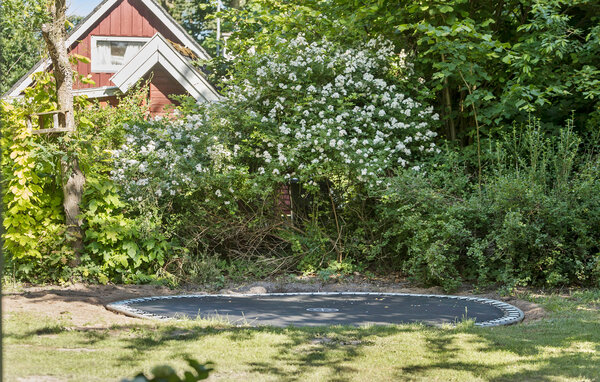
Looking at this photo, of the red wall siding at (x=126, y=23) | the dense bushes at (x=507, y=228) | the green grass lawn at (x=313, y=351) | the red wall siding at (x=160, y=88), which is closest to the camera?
the green grass lawn at (x=313, y=351)

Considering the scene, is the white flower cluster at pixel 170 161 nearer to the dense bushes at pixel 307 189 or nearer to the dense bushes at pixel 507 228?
the dense bushes at pixel 307 189

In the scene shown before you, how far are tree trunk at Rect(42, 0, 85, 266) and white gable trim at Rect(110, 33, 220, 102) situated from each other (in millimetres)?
5784

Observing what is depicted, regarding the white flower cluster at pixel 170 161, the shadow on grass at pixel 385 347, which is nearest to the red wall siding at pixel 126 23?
the white flower cluster at pixel 170 161

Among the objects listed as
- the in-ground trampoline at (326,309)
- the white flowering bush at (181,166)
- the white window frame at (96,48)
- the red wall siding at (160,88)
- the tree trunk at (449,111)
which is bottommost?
the in-ground trampoline at (326,309)

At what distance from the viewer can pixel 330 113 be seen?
10016 mm

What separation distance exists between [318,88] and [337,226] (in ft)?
7.82

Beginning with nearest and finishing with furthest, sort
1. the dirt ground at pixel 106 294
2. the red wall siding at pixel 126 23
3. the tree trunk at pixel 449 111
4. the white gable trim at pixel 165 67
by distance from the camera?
the dirt ground at pixel 106 294 < the tree trunk at pixel 449 111 < the white gable trim at pixel 165 67 < the red wall siding at pixel 126 23

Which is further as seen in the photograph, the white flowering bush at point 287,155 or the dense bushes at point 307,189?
the white flowering bush at point 287,155

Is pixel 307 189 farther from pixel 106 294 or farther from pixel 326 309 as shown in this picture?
pixel 106 294

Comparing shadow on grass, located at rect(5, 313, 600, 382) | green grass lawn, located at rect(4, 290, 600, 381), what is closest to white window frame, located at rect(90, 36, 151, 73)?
green grass lawn, located at rect(4, 290, 600, 381)

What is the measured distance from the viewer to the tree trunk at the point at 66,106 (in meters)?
8.41

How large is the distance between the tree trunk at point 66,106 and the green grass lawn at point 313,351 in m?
2.95

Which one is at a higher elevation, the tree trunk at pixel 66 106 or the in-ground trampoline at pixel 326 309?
the tree trunk at pixel 66 106

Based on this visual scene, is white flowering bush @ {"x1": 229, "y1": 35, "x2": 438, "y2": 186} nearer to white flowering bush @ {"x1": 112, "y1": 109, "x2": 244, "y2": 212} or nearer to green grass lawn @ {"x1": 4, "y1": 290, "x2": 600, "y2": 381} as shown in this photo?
white flowering bush @ {"x1": 112, "y1": 109, "x2": 244, "y2": 212}
